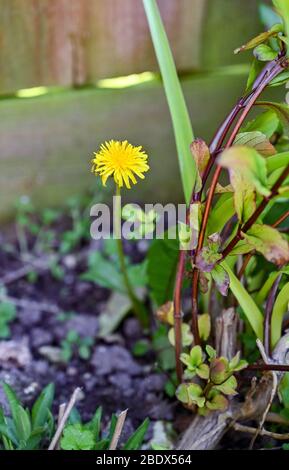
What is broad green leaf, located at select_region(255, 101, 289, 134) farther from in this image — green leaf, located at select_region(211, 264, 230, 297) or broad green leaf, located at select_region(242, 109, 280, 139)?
green leaf, located at select_region(211, 264, 230, 297)

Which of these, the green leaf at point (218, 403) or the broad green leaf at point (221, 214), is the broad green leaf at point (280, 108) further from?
the green leaf at point (218, 403)

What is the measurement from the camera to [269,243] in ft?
2.55

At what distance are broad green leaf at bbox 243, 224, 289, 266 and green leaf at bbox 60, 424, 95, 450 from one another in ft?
1.14

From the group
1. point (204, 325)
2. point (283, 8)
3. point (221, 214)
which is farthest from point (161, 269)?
point (283, 8)

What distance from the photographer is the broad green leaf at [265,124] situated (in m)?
0.91

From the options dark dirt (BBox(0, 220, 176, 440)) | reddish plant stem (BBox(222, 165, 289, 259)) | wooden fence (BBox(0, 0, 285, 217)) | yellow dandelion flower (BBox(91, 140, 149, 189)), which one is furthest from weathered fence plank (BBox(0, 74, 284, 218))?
reddish plant stem (BBox(222, 165, 289, 259))

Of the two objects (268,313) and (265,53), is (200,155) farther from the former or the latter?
(268,313)

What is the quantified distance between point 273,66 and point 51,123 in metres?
0.73

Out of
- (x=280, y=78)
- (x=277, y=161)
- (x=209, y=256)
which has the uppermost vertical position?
(x=280, y=78)

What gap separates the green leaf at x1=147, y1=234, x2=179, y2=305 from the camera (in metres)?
1.11

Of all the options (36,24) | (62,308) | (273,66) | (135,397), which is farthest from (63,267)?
(273,66)

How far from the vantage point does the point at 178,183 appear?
161 cm

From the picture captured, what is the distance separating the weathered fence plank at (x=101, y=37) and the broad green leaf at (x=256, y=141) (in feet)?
2.09

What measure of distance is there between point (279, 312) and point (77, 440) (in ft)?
1.07
